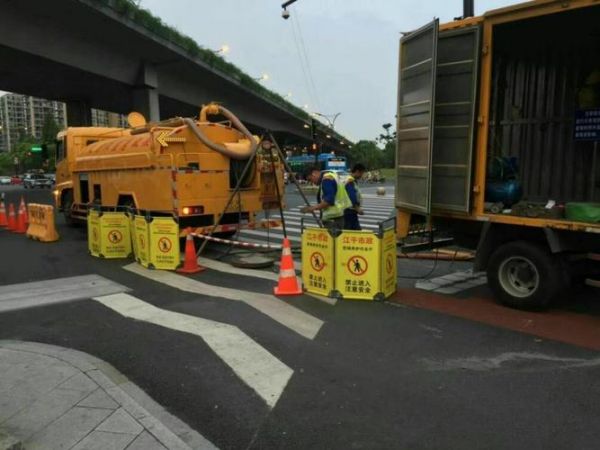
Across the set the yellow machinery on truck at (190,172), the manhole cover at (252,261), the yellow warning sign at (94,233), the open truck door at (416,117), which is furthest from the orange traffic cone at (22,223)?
the open truck door at (416,117)

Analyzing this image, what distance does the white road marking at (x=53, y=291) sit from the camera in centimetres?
718

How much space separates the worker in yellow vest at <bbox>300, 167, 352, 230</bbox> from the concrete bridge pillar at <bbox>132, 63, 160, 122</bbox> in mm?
20157

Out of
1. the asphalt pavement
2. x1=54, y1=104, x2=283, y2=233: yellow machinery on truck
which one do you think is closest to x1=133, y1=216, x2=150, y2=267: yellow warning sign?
x1=54, y1=104, x2=283, y2=233: yellow machinery on truck

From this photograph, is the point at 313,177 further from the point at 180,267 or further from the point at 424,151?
the point at 180,267

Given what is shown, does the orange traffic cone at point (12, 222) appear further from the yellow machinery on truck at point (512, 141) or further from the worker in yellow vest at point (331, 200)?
the yellow machinery on truck at point (512, 141)

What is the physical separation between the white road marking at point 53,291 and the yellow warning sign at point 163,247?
1.00m

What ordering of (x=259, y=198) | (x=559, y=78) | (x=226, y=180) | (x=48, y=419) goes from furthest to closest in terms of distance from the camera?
(x=259, y=198), (x=226, y=180), (x=559, y=78), (x=48, y=419)

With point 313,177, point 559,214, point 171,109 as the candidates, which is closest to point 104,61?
point 171,109

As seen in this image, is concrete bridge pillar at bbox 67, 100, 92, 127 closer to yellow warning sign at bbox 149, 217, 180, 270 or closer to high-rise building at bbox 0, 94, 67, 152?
yellow warning sign at bbox 149, 217, 180, 270

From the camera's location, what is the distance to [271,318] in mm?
6305

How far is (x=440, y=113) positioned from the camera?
6.79 meters

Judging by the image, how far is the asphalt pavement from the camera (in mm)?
3676

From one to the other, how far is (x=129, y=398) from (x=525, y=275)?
4.74 metres

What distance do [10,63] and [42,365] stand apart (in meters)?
20.5
